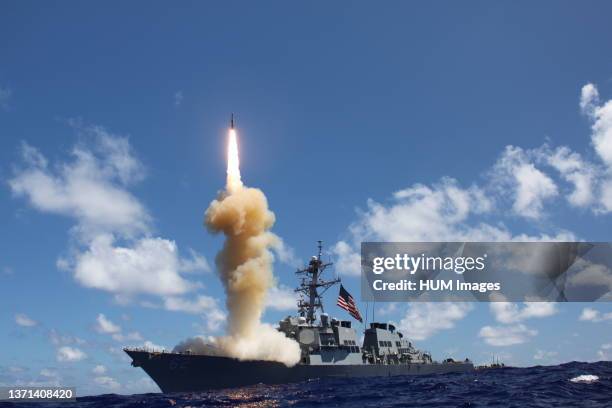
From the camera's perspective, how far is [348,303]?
46750mm

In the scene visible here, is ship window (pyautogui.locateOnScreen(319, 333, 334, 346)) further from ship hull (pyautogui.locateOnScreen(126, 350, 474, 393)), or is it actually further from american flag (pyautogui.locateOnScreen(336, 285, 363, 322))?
ship hull (pyautogui.locateOnScreen(126, 350, 474, 393))

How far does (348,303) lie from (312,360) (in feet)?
23.4

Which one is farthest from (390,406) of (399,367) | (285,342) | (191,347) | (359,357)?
(399,367)

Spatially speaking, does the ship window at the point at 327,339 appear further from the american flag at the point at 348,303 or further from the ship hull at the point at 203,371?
the ship hull at the point at 203,371

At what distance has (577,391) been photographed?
82.7ft

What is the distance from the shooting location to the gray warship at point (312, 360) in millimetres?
36062

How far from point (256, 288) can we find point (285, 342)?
4.82m

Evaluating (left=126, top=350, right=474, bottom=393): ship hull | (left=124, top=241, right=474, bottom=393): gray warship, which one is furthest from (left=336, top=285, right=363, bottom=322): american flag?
(left=126, top=350, right=474, bottom=393): ship hull

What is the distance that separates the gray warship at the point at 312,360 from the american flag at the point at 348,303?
103 cm

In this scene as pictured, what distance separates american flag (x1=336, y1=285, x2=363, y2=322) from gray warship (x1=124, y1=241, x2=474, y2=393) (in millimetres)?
1025

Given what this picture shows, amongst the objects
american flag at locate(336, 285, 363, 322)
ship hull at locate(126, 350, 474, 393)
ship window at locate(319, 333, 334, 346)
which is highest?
american flag at locate(336, 285, 363, 322)

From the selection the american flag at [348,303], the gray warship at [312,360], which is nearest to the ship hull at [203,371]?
the gray warship at [312,360]

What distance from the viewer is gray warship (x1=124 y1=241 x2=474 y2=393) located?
36062mm

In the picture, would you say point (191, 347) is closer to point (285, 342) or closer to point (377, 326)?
point (285, 342)
